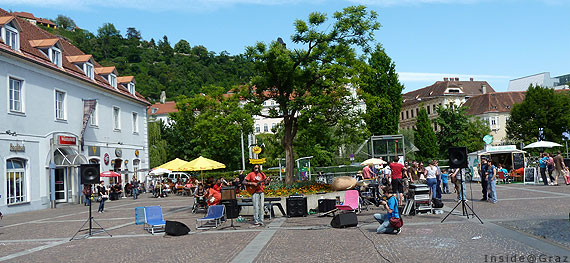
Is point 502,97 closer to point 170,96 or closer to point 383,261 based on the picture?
point 170,96

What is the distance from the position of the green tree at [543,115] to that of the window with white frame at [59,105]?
5607 centimetres

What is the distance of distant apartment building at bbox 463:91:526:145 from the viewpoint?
96.3 meters

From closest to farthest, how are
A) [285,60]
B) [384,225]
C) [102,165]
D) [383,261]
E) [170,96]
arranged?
[383,261], [384,225], [285,60], [102,165], [170,96]

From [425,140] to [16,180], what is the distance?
56607 millimetres

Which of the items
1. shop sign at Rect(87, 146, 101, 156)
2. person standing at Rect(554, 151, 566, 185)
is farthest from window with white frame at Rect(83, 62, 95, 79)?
person standing at Rect(554, 151, 566, 185)

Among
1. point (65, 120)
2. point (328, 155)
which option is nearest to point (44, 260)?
point (65, 120)

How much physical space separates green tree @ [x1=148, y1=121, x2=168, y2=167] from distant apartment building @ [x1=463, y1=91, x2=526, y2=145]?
6116 centimetres

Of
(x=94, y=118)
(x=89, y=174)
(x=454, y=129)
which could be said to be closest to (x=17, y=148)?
(x=94, y=118)

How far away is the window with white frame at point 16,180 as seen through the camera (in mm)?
25094

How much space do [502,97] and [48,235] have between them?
97.7 metres

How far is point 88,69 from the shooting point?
35406 mm

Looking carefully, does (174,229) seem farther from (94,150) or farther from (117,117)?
(117,117)

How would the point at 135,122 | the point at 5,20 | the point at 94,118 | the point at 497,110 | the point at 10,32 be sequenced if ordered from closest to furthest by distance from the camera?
1. the point at 5,20
2. the point at 10,32
3. the point at 94,118
4. the point at 135,122
5. the point at 497,110

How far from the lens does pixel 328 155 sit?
65.4 meters
